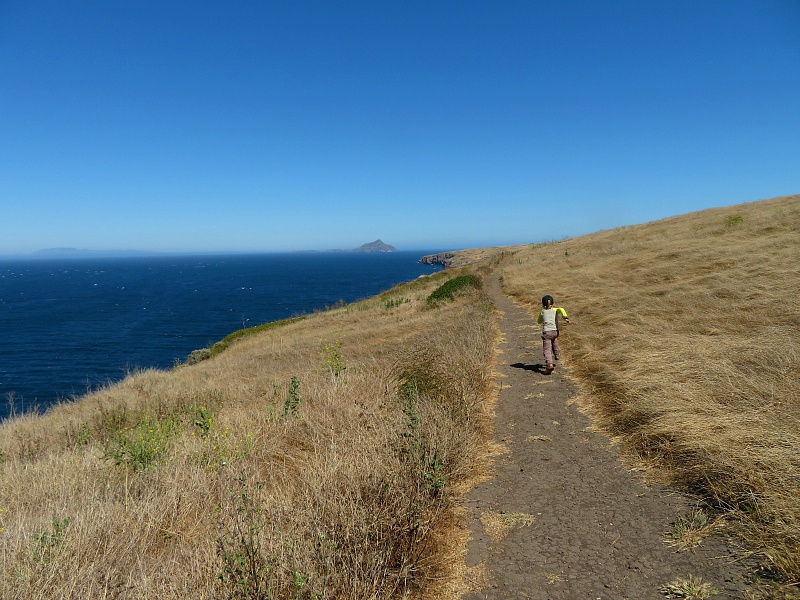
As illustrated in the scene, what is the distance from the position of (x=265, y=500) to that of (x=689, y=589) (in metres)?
3.37

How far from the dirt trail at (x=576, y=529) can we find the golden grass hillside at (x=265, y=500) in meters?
0.39

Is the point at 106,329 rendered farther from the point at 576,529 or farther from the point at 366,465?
the point at 576,529

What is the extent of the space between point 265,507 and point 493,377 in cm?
617

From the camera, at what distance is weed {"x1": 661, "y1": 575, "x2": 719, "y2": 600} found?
9.31ft

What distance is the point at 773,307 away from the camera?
876 cm

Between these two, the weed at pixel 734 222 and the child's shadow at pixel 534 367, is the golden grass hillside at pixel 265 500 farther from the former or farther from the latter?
the weed at pixel 734 222

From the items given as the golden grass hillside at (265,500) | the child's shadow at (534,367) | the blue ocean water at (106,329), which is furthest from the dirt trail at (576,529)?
A: the blue ocean water at (106,329)

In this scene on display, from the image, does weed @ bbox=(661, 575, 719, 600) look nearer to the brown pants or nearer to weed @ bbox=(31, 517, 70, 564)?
weed @ bbox=(31, 517, 70, 564)

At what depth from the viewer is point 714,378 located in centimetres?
585

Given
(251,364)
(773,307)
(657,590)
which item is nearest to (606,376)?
(773,307)

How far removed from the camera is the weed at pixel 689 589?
284 centimetres

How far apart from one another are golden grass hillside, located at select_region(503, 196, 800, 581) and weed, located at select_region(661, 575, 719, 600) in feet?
1.64

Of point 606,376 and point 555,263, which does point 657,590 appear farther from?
point 555,263

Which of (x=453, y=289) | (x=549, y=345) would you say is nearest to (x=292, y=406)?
(x=549, y=345)
